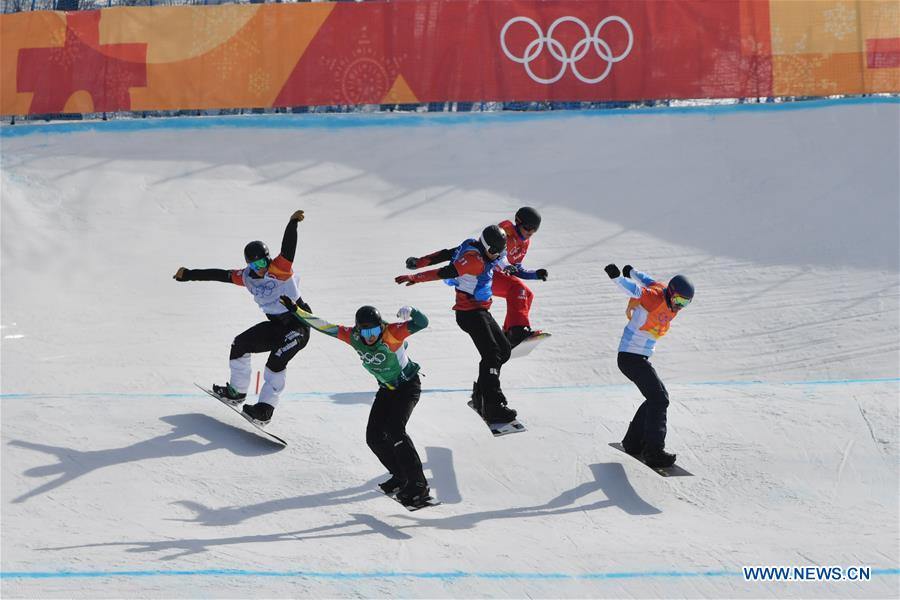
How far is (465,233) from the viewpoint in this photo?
13031mm

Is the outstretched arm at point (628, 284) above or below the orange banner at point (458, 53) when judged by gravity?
below

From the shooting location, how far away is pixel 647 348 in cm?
818

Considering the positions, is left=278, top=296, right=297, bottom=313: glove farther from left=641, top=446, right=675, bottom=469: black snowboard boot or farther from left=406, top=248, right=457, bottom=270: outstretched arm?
left=641, top=446, right=675, bottom=469: black snowboard boot

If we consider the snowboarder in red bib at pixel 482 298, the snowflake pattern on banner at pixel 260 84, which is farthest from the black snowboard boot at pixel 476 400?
the snowflake pattern on banner at pixel 260 84

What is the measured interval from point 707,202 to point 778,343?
9.78 feet

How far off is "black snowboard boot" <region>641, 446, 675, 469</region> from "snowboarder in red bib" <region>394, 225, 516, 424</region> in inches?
44.1

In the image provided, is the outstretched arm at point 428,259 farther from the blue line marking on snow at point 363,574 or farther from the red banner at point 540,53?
the red banner at point 540,53

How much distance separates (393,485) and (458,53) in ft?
31.7

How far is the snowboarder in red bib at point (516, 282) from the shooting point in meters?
8.92

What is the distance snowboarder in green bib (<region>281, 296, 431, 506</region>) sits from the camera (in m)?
7.22

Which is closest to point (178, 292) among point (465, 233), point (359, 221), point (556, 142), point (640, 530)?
point (359, 221)

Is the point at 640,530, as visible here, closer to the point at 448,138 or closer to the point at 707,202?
the point at 707,202

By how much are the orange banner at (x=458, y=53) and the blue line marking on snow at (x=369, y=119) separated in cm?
28

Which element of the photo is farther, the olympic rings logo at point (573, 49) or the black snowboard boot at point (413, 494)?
the olympic rings logo at point (573, 49)
